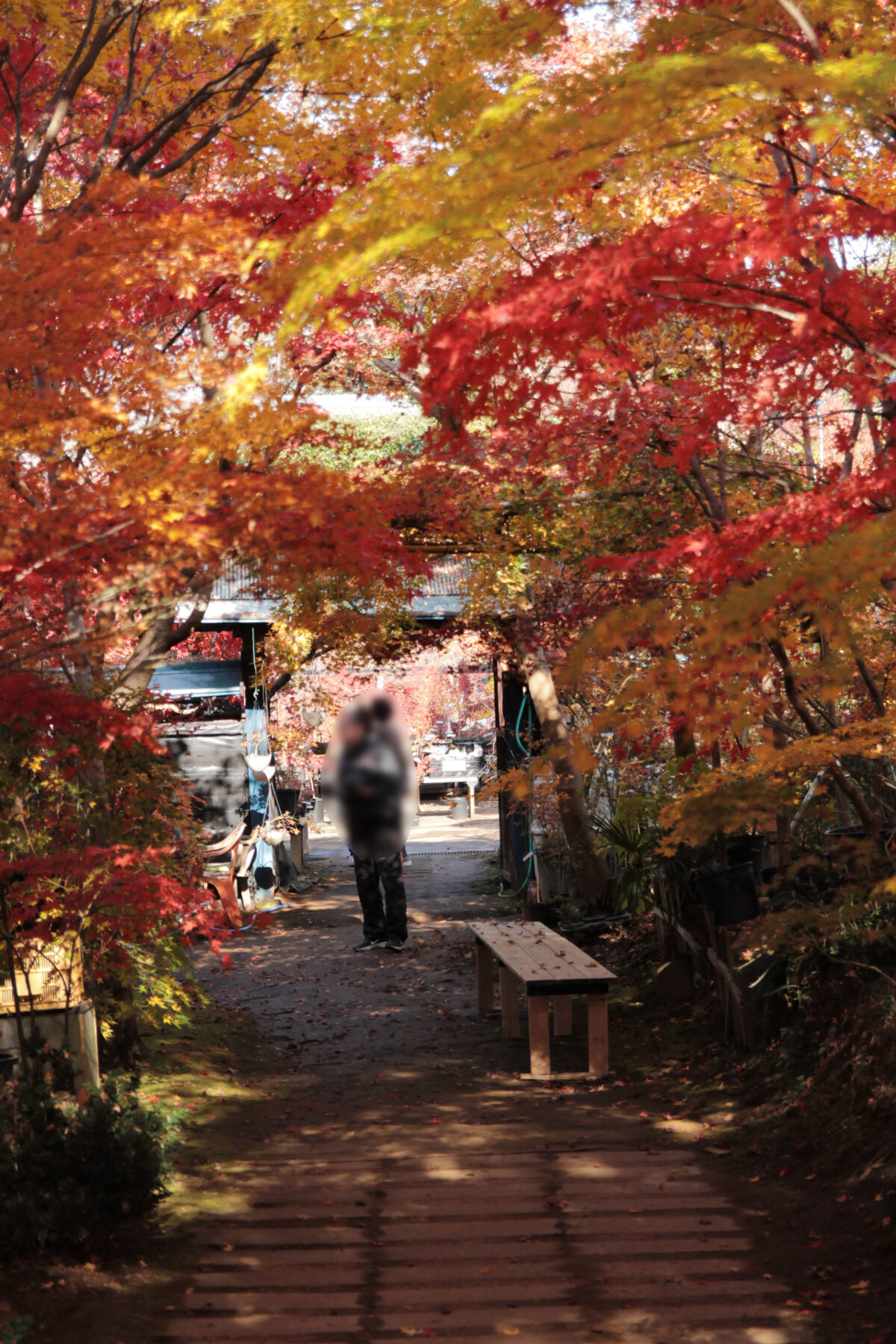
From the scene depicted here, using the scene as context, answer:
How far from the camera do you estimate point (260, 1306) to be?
3656 mm

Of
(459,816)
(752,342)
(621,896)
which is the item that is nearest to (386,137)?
(752,342)

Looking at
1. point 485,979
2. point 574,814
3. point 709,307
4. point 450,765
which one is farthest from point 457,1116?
point 450,765

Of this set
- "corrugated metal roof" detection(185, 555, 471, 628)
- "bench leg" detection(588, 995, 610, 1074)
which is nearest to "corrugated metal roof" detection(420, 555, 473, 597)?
"corrugated metal roof" detection(185, 555, 471, 628)

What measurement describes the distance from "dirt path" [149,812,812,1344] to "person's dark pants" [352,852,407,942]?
2.98m

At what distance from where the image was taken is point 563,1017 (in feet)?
25.2

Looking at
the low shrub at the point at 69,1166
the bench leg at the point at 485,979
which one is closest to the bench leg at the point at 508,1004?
the bench leg at the point at 485,979

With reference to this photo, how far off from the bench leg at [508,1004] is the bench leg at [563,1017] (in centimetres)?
26

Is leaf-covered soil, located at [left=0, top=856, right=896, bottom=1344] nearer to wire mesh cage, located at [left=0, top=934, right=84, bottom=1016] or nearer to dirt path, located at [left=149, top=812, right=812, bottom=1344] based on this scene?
dirt path, located at [left=149, top=812, right=812, bottom=1344]

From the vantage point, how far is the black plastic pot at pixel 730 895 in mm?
7230

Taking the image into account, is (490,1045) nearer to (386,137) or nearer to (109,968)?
(109,968)

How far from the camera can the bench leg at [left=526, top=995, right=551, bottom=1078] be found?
21.0ft

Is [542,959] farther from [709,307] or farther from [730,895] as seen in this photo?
[709,307]

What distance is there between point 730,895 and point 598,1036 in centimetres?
134

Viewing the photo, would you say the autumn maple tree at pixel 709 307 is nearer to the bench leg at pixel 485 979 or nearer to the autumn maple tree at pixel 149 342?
the autumn maple tree at pixel 149 342
